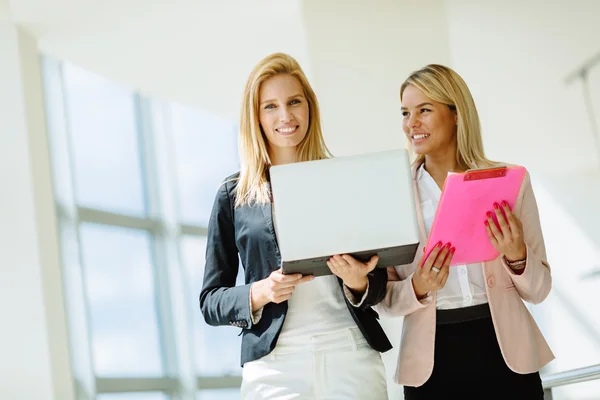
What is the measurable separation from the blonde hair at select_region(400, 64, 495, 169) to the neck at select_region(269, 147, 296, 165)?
473 mm

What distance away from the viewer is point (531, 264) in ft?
7.54

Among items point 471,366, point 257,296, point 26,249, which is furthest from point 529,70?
point 257,296

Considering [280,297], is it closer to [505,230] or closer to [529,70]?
[505,230]

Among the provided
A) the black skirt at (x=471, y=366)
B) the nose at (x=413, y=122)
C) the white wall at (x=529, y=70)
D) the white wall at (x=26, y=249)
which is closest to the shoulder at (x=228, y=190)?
the nose at (x=413, y=122)

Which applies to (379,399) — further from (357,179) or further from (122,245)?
(122,245)

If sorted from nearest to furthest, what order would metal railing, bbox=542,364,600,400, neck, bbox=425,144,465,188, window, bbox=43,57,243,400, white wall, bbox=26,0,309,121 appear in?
1. neck, bbox=425,144,465,188
2. metal railing, bbox=542,364,600,400
3. white wall, bbox=26,0,309,121
4. window, bbox=43,57,243,400

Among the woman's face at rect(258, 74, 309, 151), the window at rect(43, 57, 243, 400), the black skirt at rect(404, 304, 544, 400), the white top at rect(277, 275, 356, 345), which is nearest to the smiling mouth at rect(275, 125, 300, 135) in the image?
the woman's face at rect(258, 74, 309, 151)

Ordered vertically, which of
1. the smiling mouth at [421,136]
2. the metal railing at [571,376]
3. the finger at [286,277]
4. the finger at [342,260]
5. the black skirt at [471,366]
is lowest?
the metal railing at [571,376]

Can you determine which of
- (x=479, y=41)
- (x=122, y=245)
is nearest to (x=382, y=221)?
(x=479, y=41)

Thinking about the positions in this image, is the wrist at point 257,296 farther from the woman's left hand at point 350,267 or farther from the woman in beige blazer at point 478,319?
the woman in beige blazer at point 478,319

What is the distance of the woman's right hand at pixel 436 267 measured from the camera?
221 cm

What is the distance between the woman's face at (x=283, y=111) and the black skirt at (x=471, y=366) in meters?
0.62

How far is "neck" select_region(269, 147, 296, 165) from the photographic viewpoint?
7.74ft

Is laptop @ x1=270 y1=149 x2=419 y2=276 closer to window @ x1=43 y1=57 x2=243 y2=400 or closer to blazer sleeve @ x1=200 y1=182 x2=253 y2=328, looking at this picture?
blazer sleeve @ x1=200 y1=182 x2=253 y2=328
